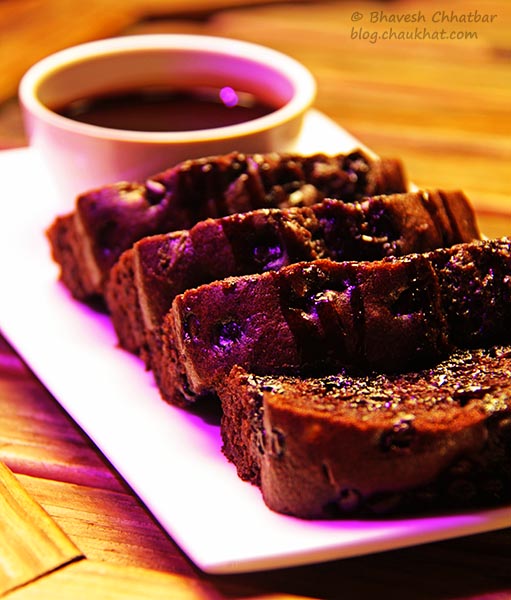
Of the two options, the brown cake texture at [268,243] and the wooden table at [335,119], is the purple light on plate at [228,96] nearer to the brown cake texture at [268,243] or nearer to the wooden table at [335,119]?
the wooden table at [335,119]

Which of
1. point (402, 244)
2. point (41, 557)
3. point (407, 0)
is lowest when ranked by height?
point (407, 0)

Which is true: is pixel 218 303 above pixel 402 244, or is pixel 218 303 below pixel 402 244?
above

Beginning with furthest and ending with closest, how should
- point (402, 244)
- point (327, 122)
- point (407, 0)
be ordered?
point (407, 0) < point (327, 122) < point (402, 244)

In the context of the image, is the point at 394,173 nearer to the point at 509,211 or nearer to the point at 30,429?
the point at 509,211

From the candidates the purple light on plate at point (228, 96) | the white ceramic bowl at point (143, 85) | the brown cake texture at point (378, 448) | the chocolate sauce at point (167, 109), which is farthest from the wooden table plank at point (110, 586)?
the purple light on plate at point (228, 96)

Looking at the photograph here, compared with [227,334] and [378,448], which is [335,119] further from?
[378,448]

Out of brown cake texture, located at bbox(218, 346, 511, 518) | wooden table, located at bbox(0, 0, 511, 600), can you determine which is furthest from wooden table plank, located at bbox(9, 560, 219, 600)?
brown cake texture, located at bbox(218, 346, 511, 518)

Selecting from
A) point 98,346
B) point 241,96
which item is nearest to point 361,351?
point 98,346

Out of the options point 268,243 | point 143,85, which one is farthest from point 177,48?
point 268,243
